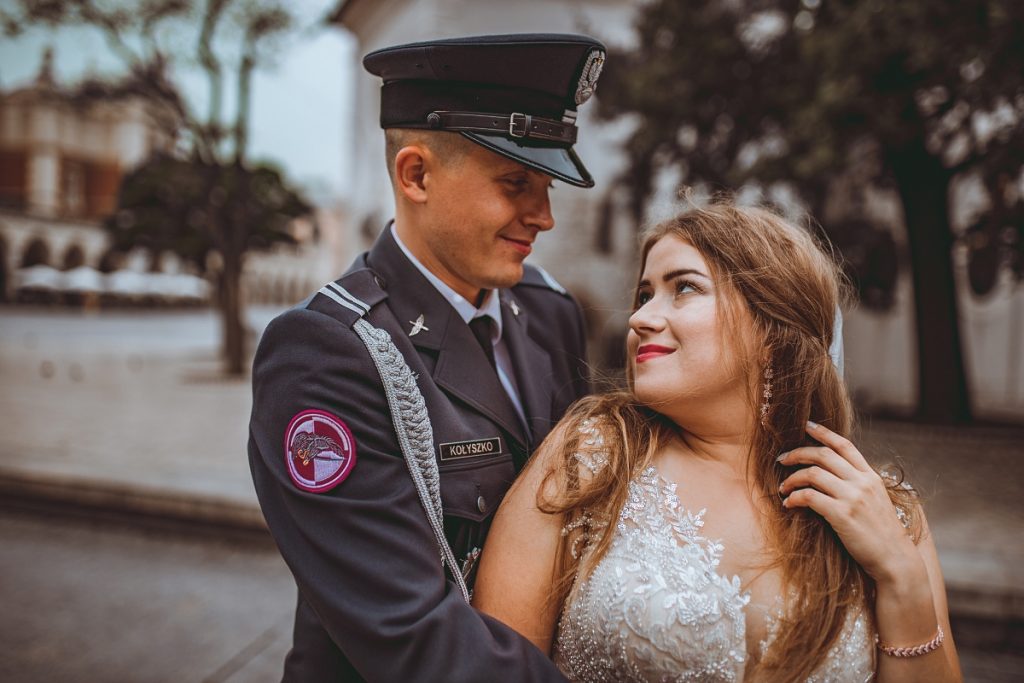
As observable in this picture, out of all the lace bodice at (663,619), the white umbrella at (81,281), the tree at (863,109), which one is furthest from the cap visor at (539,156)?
the white umbrella at (81,281)

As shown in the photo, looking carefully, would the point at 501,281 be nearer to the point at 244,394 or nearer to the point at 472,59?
the point at 472,59

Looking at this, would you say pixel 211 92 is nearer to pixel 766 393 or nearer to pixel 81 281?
pixel 766 393

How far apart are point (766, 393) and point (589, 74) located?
0.91 m

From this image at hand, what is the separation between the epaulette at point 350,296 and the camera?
1664 mm

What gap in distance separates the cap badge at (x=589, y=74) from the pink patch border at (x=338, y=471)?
1.03 metres

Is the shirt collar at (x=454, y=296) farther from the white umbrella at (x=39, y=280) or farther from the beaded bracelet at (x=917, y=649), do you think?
the white umbrella at (x=39, y=280)

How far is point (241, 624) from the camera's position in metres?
4.00

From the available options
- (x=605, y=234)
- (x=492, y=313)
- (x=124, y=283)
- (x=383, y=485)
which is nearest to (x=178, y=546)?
(x=492, y=313)

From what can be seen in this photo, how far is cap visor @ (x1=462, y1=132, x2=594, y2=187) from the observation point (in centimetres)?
173

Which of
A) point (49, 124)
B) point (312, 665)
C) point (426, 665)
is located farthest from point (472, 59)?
point (49, 124)

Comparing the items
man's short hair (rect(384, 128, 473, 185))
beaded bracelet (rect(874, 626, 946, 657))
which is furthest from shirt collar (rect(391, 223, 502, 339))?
beaded bracelet (rect(874, 626, 946, 657))

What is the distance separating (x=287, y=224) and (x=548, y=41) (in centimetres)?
1743

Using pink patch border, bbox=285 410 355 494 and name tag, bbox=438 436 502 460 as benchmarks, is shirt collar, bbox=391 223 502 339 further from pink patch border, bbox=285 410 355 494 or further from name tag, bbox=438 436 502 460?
pink patch border, bbox=285 410 355 494

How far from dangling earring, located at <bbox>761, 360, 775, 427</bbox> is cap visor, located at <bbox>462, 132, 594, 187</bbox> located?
63 centimetres
